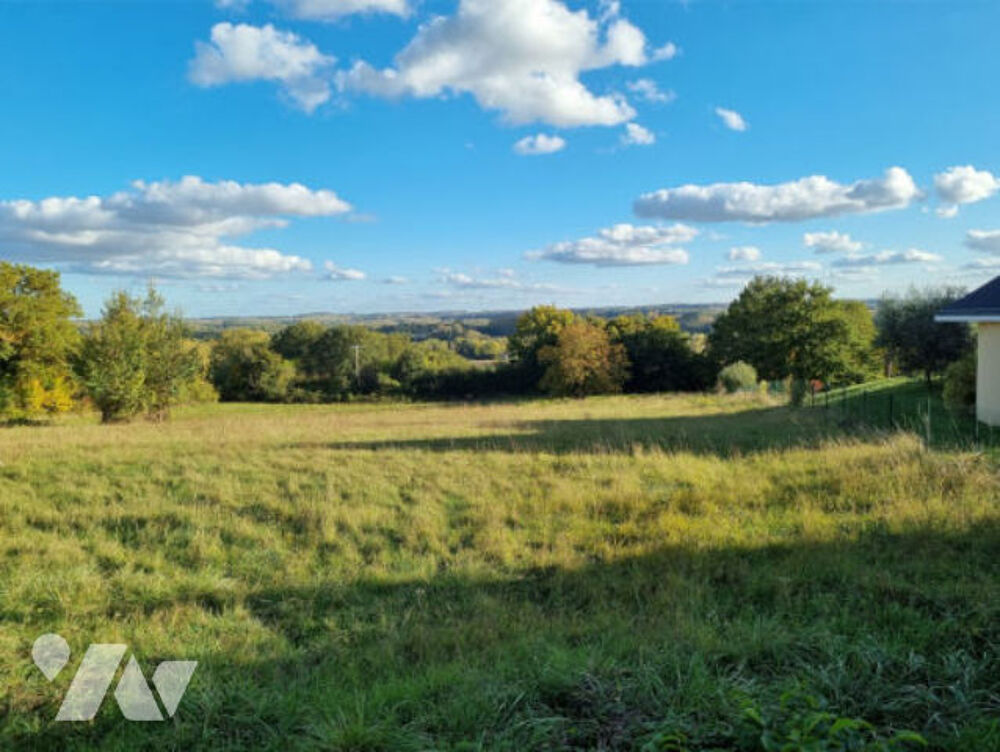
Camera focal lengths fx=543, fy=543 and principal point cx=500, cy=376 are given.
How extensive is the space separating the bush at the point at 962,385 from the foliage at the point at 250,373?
52269 mm

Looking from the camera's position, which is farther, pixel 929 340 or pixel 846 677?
pixel 929 340

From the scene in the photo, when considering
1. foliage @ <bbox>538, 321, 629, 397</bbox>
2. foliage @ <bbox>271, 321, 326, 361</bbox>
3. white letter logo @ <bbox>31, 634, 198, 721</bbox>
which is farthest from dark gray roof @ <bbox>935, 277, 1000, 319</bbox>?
foliage @ <bbox>271, 321, 326, 361</bbox>

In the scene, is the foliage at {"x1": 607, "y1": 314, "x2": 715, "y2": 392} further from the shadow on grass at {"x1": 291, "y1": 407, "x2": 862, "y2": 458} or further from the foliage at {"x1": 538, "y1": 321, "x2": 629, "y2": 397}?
the shadow on grass at {"x1": 291, "y1": 407, "x2": 862, "y2": 458}

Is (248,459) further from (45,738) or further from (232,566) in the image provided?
(45,738)

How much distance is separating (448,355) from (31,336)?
4258 centimetres

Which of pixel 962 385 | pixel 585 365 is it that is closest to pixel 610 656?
pixel 962 385

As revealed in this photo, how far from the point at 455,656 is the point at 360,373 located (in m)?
56.7

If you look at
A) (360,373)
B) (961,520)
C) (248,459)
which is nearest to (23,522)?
(248,459)

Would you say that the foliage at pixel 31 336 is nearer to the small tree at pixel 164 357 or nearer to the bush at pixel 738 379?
the small tree at pixel 164 357

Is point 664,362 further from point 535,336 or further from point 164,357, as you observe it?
point 164,357

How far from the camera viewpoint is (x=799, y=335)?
40.5 m

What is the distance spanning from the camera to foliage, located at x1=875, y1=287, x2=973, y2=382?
2206 centimetres

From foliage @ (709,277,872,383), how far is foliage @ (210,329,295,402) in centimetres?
4220

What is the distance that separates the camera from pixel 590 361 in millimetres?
46031
